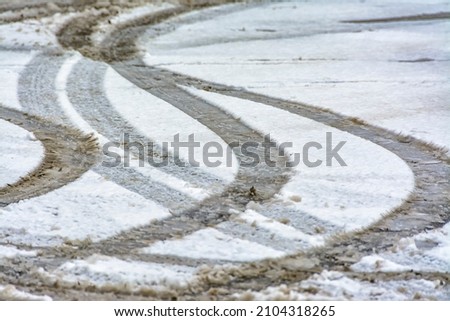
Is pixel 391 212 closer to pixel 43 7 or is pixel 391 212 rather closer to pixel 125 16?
pixel 125 16

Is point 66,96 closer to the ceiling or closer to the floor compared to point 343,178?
closer to the ceiling

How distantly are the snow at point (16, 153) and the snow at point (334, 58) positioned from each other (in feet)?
3.08

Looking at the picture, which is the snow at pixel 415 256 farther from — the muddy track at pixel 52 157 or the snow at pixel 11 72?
the snow at pixel 11 72

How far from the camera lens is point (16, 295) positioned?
67.3 inches

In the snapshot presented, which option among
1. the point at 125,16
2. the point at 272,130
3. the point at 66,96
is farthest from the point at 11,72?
the point at 272,130

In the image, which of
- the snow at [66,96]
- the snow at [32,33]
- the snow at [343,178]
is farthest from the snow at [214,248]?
the snow at [32,33]

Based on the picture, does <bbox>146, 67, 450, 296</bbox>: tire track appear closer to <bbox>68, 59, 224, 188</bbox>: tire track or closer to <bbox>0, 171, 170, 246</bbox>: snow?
<bbox>0, 171, 170, 246</bbox>: snow

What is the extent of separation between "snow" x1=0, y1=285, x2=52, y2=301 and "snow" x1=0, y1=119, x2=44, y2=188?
611mm

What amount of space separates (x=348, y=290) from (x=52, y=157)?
1168 mm

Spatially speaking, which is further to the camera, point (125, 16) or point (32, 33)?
point (125, 16)

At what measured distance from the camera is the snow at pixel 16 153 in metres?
2.36

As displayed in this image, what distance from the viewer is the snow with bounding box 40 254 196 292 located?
176cm

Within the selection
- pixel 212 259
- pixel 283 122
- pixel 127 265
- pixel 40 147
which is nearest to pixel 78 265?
pixel 127 265

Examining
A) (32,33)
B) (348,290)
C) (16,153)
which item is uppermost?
(32,33)
